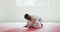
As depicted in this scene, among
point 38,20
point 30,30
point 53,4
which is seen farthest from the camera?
point 53,4

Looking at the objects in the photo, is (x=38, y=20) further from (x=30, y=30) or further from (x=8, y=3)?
(x=8, y=3)

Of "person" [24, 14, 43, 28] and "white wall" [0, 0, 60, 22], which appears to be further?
"white wall" [0, 0, 60, 22]

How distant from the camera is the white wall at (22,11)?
2.88 m

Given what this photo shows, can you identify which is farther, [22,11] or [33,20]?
[22,11]

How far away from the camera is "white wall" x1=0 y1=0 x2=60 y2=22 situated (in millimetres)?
2877

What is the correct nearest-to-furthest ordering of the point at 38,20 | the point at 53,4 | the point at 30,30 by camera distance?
the point at 30,30 < the point at 38,20 < the point at 53,4

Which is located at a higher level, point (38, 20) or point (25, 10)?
point (25, 10)

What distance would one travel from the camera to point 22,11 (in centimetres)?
292

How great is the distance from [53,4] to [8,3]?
1100 millimetres

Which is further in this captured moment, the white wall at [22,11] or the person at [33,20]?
the white wall at [22,11]

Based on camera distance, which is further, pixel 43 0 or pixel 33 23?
pixel 43 0

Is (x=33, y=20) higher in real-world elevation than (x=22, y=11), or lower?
lower

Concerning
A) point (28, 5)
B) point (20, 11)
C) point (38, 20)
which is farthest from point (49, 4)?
point (38, 20)

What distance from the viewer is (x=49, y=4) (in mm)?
2873
